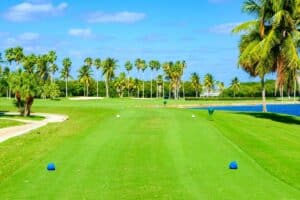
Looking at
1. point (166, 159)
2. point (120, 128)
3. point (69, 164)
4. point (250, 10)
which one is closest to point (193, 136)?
point (120, 128)

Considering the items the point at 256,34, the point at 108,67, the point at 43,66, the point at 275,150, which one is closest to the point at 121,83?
the point at 108,67

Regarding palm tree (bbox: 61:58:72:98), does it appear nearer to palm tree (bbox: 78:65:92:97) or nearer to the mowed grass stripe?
palm tree (bbox: 78:65:92:97)

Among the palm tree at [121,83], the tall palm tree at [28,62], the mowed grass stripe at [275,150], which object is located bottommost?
the mowed grass stripe at [275,150]

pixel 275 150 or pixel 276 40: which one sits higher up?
pixel 276 40

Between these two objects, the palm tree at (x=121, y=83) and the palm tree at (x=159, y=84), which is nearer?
the palm tree at (x=121, y=83)

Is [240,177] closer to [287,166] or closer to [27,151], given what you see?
[287,166]

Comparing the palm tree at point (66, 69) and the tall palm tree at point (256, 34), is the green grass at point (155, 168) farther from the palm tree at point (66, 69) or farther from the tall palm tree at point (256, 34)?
the palm tree at point (66, 69)

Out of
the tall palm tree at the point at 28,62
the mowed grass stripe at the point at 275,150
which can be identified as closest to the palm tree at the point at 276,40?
the mowed grass stripe at the point at 275,150

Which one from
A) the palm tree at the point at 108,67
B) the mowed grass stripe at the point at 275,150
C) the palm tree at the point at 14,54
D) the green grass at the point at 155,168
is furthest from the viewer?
the palm tree at the point at 108,67

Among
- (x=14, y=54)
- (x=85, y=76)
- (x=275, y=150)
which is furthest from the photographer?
(x=85, y=76)

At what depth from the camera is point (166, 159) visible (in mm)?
16297

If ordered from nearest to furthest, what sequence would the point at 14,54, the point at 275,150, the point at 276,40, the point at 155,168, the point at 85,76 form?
the point at 155,168
the point at 275,150
the point at 276,40
the point at 14,54
the point at 85,76

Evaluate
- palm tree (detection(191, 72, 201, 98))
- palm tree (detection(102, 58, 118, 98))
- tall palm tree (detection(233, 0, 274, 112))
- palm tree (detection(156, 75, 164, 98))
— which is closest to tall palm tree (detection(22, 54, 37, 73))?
palm tree (detection(102, 58, 118, 98))

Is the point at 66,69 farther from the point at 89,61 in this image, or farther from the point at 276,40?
the point at 276,40
